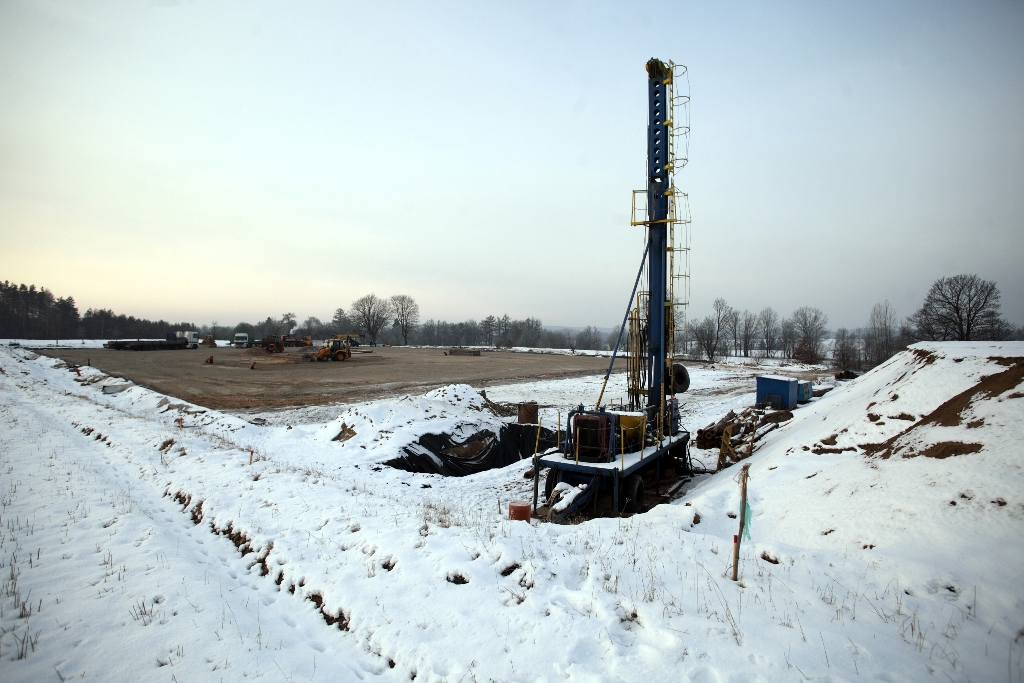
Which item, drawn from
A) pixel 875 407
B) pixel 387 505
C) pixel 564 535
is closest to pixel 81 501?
pixel 387 505

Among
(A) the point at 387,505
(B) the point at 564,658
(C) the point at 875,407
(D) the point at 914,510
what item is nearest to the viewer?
(B) the point at 564,658

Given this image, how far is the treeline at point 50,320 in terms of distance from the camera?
9169 cm

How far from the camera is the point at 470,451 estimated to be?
15312mm

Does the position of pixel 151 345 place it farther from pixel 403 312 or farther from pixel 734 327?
pixel 734 327

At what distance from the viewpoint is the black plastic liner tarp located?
13789mm

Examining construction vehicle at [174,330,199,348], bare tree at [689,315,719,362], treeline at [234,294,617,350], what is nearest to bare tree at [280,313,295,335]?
treeline at [234,294,617,350]

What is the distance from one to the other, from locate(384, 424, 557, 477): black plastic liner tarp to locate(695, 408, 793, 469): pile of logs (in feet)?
19.1

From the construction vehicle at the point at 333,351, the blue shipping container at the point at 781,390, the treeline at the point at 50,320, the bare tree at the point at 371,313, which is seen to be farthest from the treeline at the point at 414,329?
the blue shipping container at the point at 781,390

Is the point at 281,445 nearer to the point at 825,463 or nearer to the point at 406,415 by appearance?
the point at 406,415

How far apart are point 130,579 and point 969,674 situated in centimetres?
828

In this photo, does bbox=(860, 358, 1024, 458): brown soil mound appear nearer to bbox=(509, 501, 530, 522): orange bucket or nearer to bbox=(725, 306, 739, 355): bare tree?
bbox=(509, 501, 530, 522): orange bucket

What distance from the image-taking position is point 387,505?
26.5 ft

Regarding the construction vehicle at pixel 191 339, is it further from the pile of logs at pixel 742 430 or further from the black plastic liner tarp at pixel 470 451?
the pile of logs at pixel 742 430

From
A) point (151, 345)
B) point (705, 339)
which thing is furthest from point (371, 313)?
point (705, 339)
